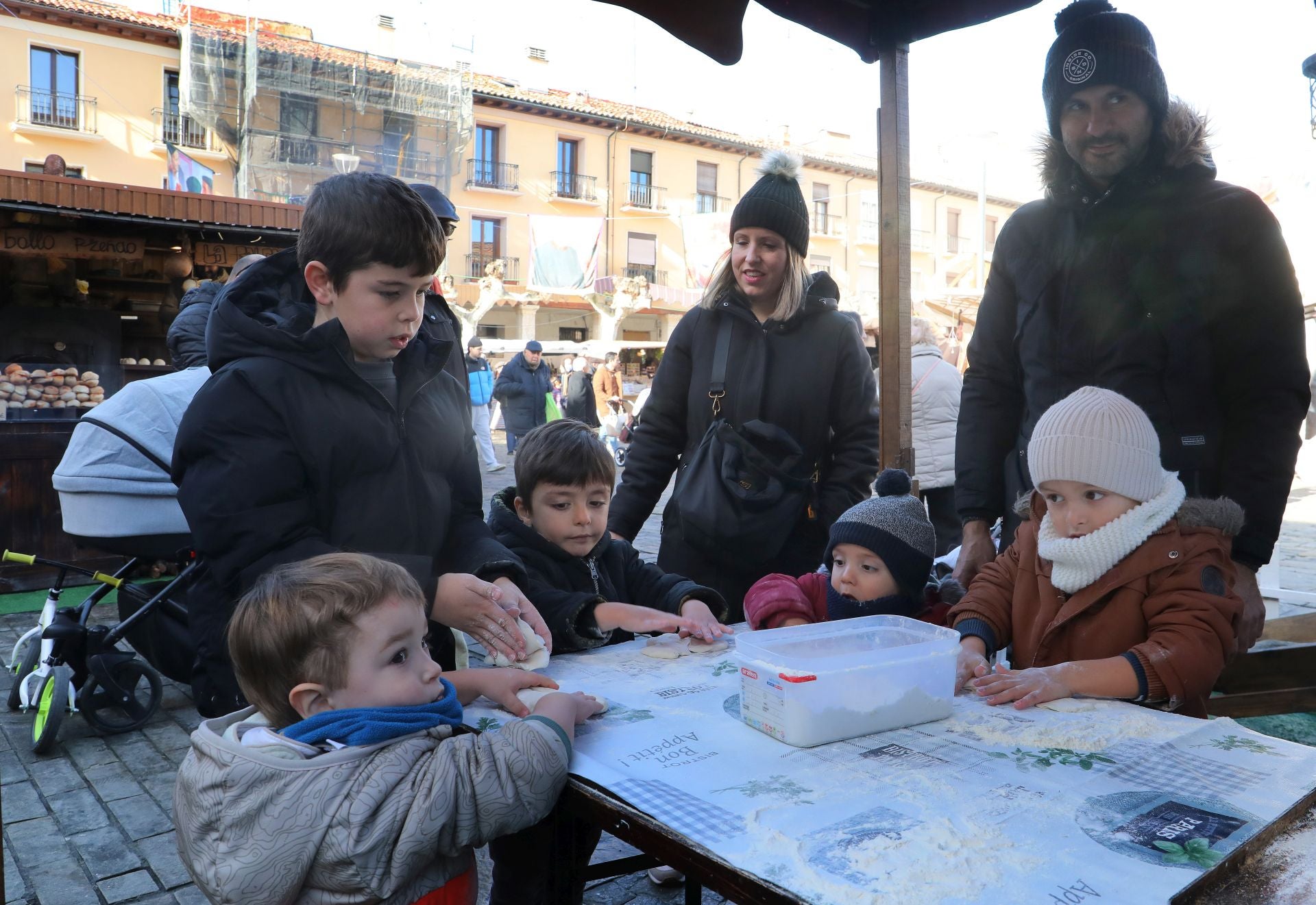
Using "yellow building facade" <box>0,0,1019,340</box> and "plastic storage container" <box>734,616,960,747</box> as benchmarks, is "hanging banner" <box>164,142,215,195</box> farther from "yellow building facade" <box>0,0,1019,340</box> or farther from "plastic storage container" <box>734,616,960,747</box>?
"yellow building facade" <box>0,0,1019,340</box>

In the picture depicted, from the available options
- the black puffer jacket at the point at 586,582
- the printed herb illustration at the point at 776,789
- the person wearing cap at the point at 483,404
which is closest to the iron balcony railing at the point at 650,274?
the person wearing cap at the point at 483,404

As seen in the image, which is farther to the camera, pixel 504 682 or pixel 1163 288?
pixel 1163 288

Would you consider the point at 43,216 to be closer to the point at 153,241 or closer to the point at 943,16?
the point at 153,241

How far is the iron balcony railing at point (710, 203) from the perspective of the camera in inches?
1423

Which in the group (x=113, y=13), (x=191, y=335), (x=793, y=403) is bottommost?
(x=793, y=403)

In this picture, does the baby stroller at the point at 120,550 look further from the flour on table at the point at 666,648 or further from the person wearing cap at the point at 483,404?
the person wearing cap at the point at 483,404

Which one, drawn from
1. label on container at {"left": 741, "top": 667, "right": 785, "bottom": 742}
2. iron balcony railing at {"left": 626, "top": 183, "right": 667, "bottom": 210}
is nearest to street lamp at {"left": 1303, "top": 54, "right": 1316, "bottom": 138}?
label on container at {"left": 741, "top": 667, "right": 785, "bottom": 742}

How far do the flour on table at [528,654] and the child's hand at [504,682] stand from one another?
0.09 m

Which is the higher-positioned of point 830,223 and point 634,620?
point 830,223

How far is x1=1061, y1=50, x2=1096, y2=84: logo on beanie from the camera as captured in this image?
6.66ft

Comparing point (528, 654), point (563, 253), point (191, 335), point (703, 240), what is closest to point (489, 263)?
point (563, 253)

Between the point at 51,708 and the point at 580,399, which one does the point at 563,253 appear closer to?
the point at 580,399

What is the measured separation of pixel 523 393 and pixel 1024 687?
11017mm

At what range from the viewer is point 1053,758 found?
3.94 ft
